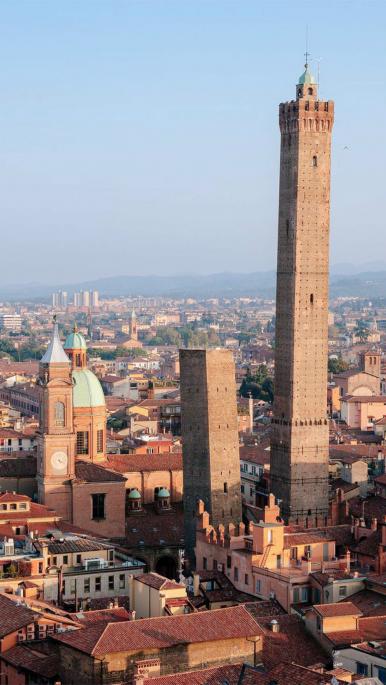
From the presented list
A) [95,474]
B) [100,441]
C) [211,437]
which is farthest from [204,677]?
[100,441]

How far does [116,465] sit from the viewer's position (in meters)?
52.0

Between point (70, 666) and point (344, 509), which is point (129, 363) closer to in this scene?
point (344, 509)

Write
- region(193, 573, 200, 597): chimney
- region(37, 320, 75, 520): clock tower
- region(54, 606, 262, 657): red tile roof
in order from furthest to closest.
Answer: region(37, 320, 75, 520): clock tower, region(193, 573, 200, 597): chimney, region(54, 606, 262, 657): red tile roof

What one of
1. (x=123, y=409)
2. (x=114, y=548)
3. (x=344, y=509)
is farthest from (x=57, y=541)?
(x=123, y=409)

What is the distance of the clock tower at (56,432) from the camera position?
47.5 metres

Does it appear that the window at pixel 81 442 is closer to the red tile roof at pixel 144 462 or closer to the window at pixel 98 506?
the red tile roof at pixel 144 462

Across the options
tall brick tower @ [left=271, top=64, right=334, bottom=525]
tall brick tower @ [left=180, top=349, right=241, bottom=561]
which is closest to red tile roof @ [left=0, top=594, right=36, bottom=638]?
tall brick tower @ [left=180, top=349, right=241, bottom=561]

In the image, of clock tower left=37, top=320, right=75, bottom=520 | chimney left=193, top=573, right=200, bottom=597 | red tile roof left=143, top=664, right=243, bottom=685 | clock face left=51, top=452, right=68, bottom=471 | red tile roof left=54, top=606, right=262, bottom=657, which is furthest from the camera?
clock face left=51, top=452, right=68, bottom=471

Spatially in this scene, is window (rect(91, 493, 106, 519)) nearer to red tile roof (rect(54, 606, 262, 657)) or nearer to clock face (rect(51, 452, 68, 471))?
clock face (rect(51, 452, 68, 471))

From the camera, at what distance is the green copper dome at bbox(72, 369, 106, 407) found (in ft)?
166

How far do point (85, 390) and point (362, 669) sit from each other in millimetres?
22268

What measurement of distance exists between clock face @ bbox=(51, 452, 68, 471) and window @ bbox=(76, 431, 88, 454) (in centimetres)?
317

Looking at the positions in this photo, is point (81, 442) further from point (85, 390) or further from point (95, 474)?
point (95, 474)

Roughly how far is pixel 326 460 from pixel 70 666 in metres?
22.1
